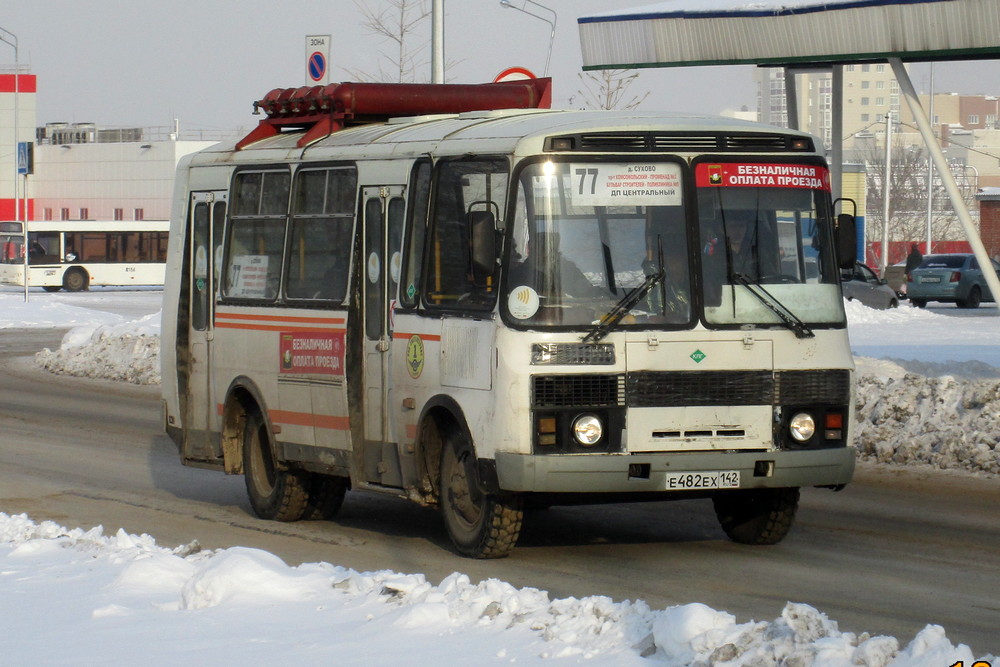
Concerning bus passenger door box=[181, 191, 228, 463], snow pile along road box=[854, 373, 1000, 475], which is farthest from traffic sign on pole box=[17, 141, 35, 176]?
snow pile along road box=[854, 373, 1000, 475]

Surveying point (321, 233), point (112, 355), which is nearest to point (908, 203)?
point (112, 355)

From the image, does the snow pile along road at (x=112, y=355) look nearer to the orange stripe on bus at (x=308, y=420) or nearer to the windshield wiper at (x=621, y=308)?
the orange stripe on bus at (x=308, y=420)

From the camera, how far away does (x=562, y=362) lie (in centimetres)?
900

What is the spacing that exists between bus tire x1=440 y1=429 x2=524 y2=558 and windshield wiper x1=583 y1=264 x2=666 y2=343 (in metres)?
0.97

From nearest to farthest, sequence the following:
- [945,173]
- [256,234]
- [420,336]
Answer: [420,336] → [256,234] → [945,173]

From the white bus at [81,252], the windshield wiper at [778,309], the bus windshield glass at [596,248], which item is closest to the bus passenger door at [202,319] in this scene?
the bus windshield glass at [596,248]

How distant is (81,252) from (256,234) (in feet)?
168

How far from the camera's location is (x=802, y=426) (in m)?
9.38

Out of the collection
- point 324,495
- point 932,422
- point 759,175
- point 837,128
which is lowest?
point 324,495

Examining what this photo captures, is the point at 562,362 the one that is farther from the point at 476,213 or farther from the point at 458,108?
the point at 458,108

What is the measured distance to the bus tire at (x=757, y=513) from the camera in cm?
1001

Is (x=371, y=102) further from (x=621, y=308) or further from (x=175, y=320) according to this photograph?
(x=621, y=308)

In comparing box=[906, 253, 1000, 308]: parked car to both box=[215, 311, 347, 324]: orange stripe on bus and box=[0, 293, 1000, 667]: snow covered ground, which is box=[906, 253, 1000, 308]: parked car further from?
box=[0, 293, 1000, 667]: snow covered ground

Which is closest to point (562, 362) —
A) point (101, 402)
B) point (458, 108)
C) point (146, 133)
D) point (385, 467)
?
point (385, 467)
